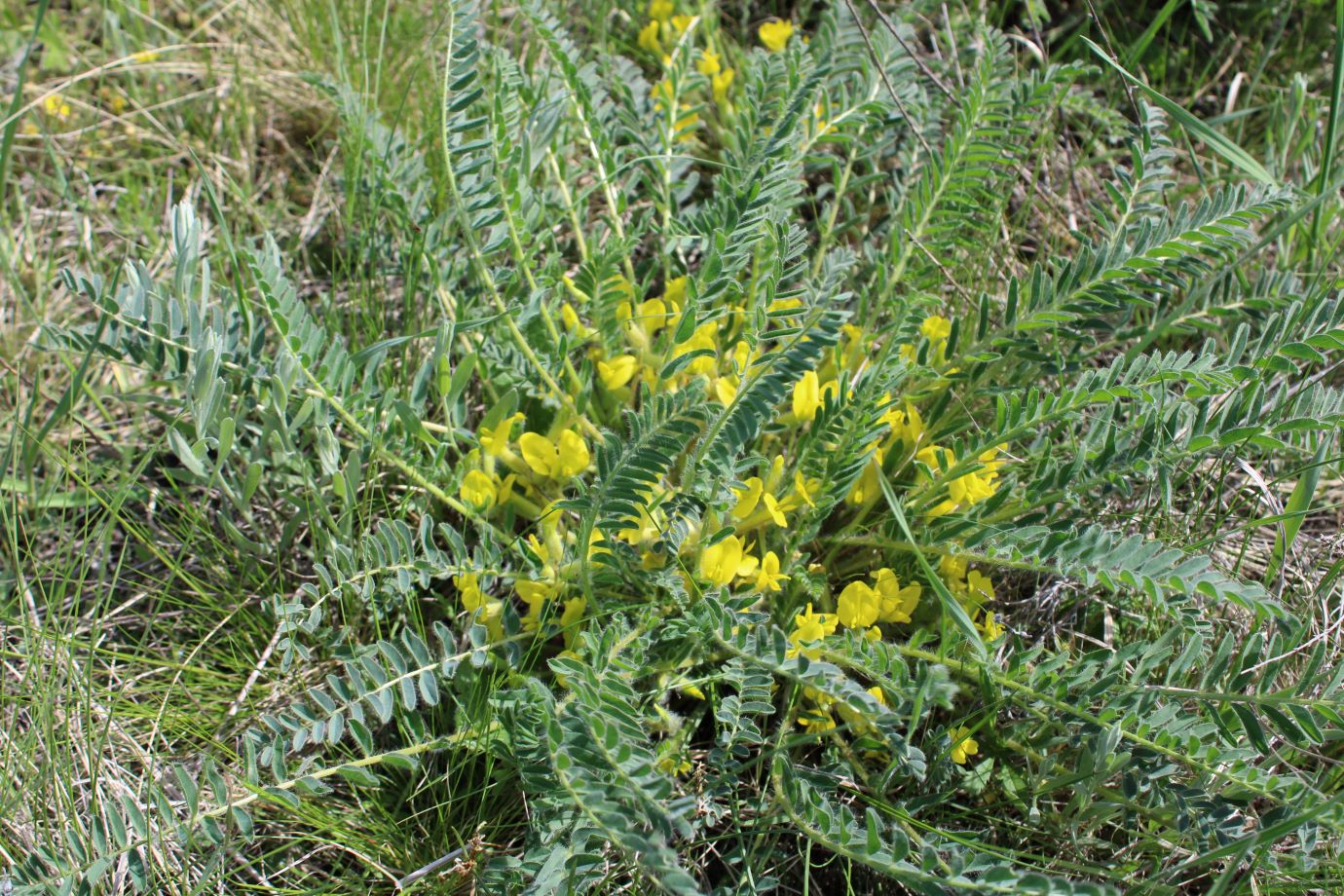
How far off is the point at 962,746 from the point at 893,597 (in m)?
0.24

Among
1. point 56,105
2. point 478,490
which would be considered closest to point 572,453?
point 478,490

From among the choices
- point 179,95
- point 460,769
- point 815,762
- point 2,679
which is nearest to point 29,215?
point 179,95

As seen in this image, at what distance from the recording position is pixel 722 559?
1644mm

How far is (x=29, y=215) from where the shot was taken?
2.46 m

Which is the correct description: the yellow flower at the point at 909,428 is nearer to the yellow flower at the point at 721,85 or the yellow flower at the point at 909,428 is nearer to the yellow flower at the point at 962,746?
the yellow flower at the point at 962,746

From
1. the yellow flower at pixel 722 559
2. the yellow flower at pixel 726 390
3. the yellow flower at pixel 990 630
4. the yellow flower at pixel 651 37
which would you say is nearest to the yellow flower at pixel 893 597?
the yellow flower at pixel 990 630

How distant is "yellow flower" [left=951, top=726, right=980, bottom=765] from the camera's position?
1.52m

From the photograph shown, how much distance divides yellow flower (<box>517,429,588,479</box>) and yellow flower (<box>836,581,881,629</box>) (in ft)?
1.52

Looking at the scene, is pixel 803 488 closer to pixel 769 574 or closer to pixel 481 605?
pixel 769 574

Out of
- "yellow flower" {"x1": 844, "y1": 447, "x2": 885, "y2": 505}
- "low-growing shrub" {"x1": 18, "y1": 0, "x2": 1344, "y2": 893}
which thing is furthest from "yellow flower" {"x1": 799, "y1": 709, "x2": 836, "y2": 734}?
"yellow flower" {"x1": 844, "y1": 447, "x2": 885, "y2": 505}

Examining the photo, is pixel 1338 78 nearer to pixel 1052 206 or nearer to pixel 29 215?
pixel 1052 206

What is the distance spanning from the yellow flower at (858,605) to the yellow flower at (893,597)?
0.8 inches

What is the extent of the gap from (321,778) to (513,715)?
364 mm

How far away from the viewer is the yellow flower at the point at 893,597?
1.70m
